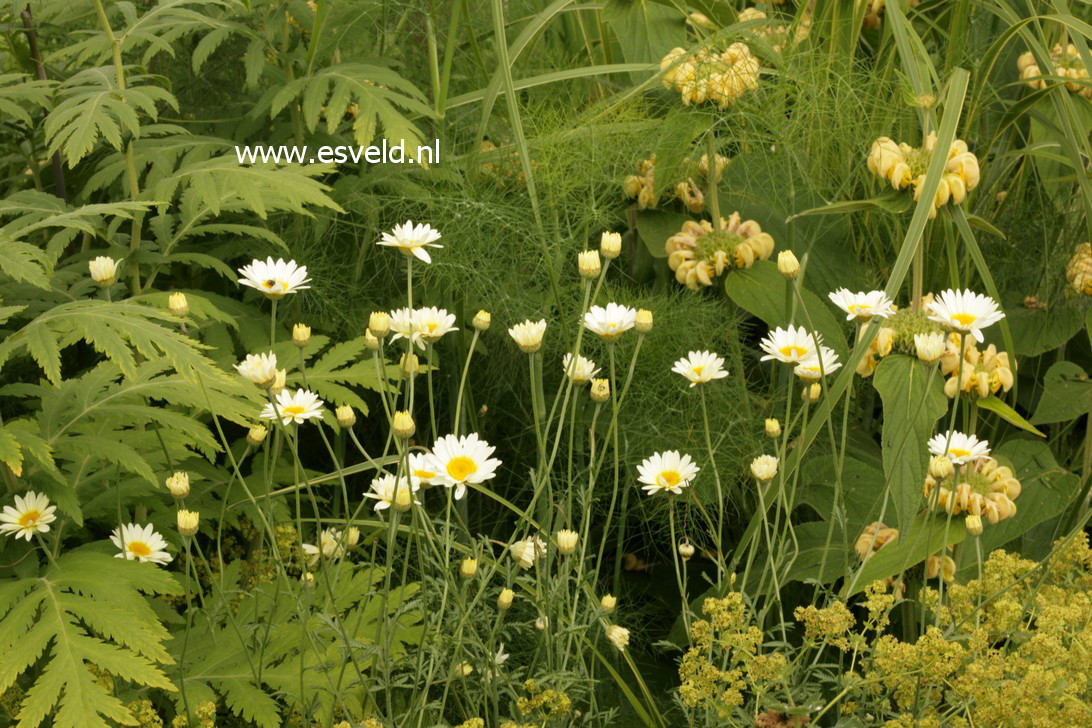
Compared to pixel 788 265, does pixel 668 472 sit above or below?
below

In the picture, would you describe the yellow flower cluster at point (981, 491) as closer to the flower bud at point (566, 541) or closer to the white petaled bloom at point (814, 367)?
the white petaled bloom at point (814, 367)

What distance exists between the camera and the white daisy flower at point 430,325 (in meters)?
1.15

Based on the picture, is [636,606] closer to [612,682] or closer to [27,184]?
[612,682]

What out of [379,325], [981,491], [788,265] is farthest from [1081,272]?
[379,325]

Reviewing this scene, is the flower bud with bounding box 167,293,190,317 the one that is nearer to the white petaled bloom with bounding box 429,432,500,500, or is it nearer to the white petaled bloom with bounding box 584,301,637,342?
the white petaled bloom with bounding box 429,432,500,500

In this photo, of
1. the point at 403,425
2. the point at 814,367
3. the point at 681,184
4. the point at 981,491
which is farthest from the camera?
the point at 681,184

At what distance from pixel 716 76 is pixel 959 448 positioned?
2.08 ft

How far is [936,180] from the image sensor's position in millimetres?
1319

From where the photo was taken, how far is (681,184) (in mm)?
1735

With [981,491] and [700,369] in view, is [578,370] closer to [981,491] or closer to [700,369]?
[700,369]

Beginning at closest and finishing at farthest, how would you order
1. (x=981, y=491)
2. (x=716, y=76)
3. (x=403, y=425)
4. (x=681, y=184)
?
(x=403, y=425)
(x=981, y=491)
(x=716, y=76)
(x=681, y=184)

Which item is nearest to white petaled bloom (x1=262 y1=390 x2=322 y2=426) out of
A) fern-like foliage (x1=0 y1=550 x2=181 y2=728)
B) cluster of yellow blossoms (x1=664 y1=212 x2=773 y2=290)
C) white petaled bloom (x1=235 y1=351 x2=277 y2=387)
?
white petaled bloom (x1=235 y1=351 x2=277 y2=387)

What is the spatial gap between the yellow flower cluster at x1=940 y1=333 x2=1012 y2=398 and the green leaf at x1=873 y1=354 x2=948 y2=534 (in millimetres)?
91

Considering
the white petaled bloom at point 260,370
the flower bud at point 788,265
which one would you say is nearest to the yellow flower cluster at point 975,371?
the flower bud at point 788,265
